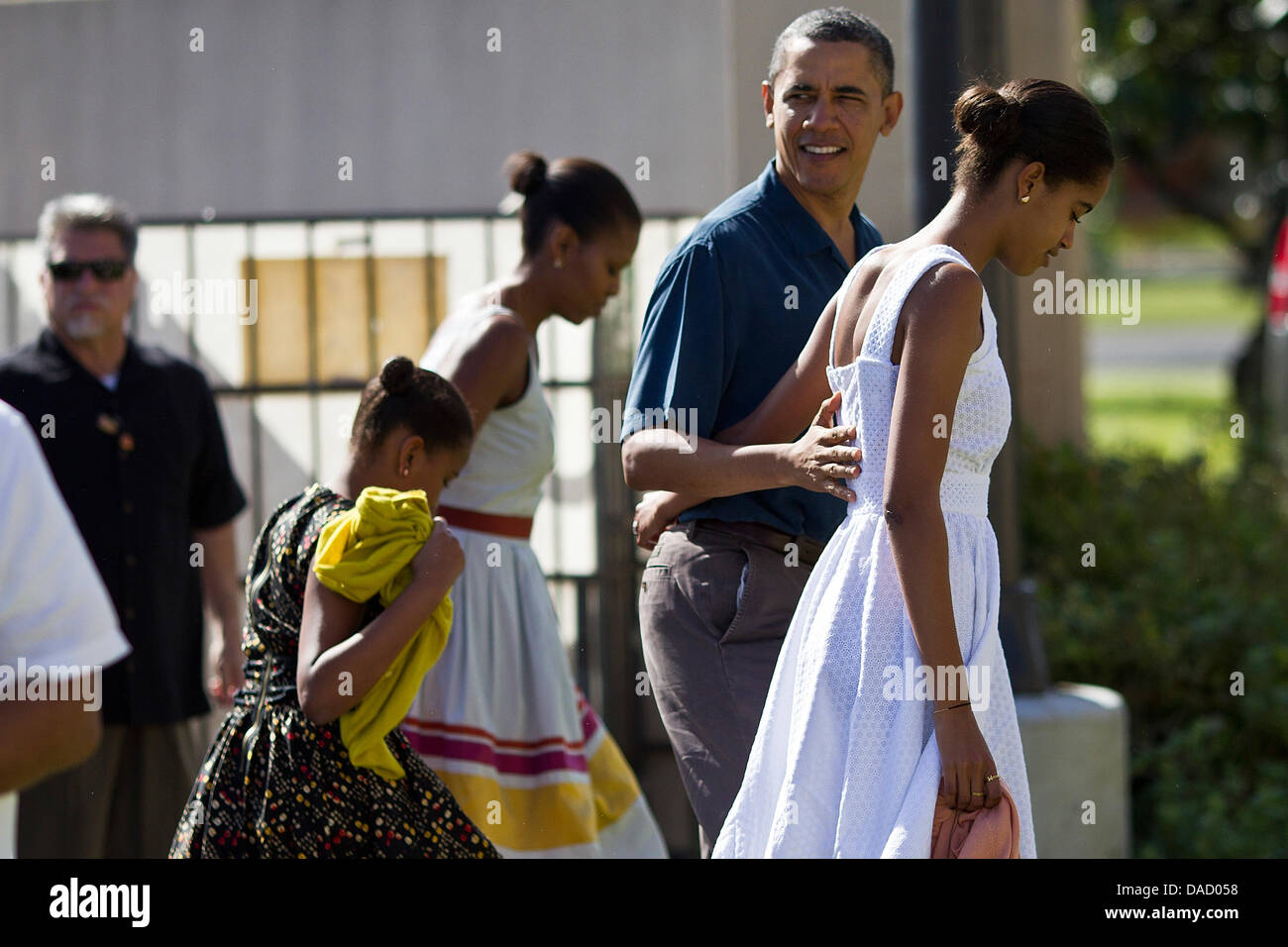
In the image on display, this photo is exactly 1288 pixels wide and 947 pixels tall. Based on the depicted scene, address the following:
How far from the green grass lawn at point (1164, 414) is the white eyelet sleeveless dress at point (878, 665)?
4.92 metres

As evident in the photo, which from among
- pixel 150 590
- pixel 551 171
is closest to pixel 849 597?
pixel 551 171

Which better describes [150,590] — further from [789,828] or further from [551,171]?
[789,828]

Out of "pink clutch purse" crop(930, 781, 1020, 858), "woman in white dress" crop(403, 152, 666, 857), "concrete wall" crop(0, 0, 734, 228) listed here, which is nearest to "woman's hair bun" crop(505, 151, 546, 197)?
"woman in white dress" crop(403, 152, 666, 857)

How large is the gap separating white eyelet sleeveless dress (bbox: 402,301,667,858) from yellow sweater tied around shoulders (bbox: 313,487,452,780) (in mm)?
429

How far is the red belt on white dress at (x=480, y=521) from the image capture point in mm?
3219

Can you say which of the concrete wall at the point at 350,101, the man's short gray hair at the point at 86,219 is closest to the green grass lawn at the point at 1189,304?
the concrete wall at the point at 350,101

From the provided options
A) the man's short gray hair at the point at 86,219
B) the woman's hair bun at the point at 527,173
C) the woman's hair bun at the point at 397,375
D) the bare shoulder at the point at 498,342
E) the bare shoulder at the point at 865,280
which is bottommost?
the woman's hair bun at the point at 397,375

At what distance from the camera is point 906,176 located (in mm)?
3051

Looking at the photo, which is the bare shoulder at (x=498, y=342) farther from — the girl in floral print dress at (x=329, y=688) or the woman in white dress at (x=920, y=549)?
the woman in white dress at (x=920, y=549)

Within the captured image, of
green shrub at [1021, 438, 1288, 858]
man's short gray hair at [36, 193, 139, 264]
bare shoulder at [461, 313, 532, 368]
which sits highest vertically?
man's short gray hair at [36, 193, 139, 264]

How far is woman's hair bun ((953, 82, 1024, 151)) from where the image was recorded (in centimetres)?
227

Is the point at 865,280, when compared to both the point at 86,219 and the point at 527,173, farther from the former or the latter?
the point at 86,219

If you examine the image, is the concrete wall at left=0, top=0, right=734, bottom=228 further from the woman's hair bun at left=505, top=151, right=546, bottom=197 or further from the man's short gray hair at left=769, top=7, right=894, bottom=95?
the man's short gray hair at left=769, top=7, right=894, bottom=95
